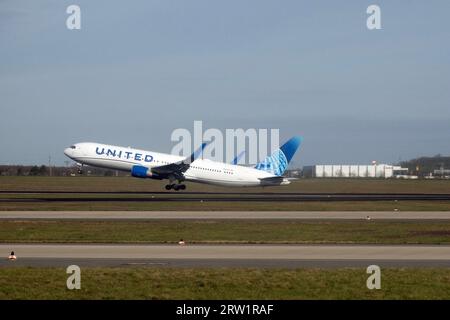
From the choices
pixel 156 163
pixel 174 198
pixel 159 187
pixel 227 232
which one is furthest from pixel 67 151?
pixel 227 232

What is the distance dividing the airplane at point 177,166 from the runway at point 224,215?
96.9 feet

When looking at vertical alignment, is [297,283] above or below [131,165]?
below

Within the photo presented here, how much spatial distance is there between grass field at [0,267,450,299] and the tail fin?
5979 centimetres

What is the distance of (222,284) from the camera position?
19891 mm

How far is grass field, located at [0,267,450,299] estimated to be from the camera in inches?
730

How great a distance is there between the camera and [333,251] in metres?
28.3

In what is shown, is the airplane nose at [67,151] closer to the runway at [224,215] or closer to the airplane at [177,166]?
the airplane at [177,166]

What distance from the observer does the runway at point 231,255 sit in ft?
79.9

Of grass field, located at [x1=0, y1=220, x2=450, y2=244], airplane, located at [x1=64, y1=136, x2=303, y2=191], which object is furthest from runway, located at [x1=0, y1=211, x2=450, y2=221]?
airplane, located at [x1=64, y1=136, x2=303, y2=191]

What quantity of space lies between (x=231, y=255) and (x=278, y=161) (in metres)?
56.4

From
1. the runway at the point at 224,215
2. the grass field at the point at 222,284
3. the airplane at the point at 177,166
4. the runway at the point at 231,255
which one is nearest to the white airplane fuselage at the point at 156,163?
the airplane at the point at 177,166
